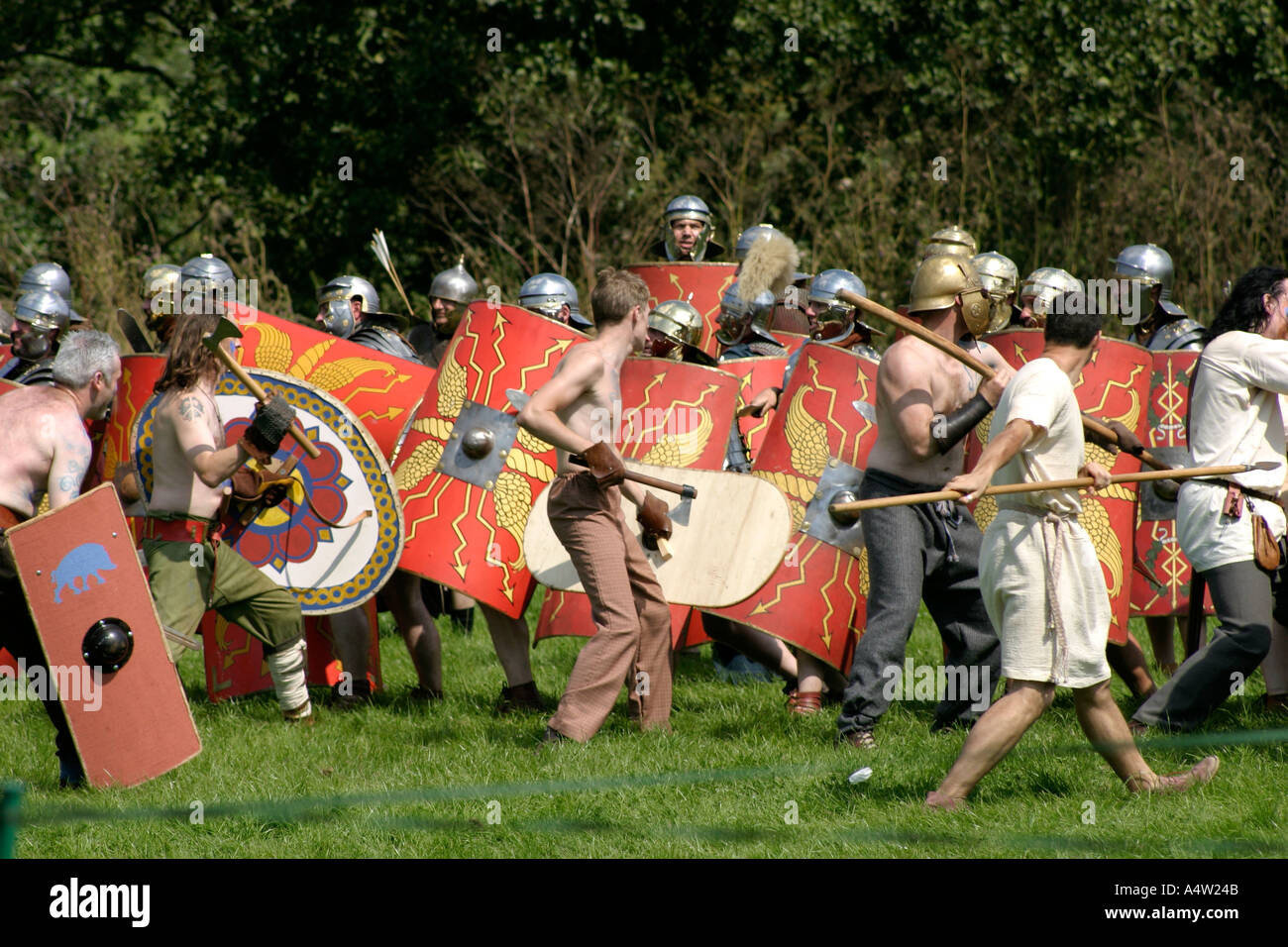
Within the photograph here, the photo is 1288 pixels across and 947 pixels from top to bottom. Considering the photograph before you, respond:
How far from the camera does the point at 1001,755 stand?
438 centimetres

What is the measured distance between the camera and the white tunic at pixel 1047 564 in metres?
4.31

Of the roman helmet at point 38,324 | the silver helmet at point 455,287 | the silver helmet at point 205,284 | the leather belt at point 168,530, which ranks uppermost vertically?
the silver helmet at point 205,284

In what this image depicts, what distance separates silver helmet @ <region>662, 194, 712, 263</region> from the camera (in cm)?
838

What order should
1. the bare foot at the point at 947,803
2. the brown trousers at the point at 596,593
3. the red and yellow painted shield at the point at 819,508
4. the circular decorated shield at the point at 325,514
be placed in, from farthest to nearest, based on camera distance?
1. the circular decorated shield at the point at 325,514
2. the red and yellow painted shield at the point at 819,508
3. the brown trousers at the point at 596,593
4. the bare foot at the point at 947,803

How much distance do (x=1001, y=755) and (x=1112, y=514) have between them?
168cm

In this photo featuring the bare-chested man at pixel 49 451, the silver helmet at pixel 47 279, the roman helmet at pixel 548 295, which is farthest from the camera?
the silver helmet at pixel 47 279

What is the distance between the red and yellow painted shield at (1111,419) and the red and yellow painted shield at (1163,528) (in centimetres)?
23

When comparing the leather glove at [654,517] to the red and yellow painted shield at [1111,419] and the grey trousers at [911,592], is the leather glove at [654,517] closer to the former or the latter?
the grey trousers at [911,592]

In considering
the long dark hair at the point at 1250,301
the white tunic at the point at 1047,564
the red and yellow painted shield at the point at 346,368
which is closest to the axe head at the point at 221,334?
the red and yellow painted shield at the point at 346,368

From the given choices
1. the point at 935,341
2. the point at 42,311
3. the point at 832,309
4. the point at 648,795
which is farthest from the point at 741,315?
the point at 42,311

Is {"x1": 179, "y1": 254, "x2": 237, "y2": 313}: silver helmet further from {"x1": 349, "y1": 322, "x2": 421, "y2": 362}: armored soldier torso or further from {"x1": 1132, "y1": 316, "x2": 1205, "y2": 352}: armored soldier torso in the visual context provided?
{"x1": 1132, "y1": 316, "x2": 1205, "y2": 352}: armored soldier torso

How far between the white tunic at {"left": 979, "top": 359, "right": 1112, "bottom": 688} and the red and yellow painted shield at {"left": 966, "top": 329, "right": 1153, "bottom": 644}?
4.46 feet

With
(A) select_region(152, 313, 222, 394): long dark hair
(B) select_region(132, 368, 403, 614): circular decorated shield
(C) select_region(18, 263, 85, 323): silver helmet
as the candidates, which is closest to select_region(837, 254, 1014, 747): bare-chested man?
(B) select_region(132, 368, 403, 614): circular decorated shield

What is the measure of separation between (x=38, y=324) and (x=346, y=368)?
2.11 metres
